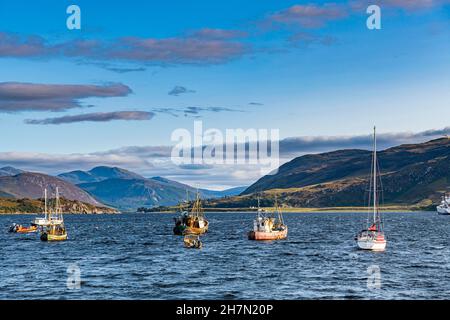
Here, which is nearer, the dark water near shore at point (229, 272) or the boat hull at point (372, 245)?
the dark water near shore at point (229, 272)

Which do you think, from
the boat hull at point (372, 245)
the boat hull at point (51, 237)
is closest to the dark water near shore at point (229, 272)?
the boat hull at point (372, 245)

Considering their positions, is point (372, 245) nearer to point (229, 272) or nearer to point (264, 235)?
point (229, 272)

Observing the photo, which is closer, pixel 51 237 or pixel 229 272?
pixel 229 272

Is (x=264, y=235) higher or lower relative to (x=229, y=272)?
higher

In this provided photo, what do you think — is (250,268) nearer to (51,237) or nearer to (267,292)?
(267,292)

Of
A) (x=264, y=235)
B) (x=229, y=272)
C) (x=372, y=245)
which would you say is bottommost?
(x=229, y=272)

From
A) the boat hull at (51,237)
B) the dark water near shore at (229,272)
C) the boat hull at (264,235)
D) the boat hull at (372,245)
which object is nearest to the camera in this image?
the dark water near shore at (229,272)

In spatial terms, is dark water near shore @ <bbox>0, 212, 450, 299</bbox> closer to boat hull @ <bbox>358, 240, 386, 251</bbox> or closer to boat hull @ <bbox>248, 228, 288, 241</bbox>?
boat hull @ <bbox>358, 240, 386, 251</bbox>

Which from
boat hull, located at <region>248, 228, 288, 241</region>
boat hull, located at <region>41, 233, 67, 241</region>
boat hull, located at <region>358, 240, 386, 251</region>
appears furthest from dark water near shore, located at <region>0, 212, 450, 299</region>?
boat hull, located at <region>41, 233, 67, 241</region>

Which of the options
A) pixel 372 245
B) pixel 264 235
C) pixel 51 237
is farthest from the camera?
pixel 51 237

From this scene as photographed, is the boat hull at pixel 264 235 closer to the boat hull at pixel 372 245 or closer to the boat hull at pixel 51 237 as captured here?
the boat hull at pixel 372 245

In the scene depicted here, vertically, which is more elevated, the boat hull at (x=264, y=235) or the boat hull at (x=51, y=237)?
the boat hull at (x=264, y=235)

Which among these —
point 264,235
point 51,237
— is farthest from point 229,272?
point 51,237
